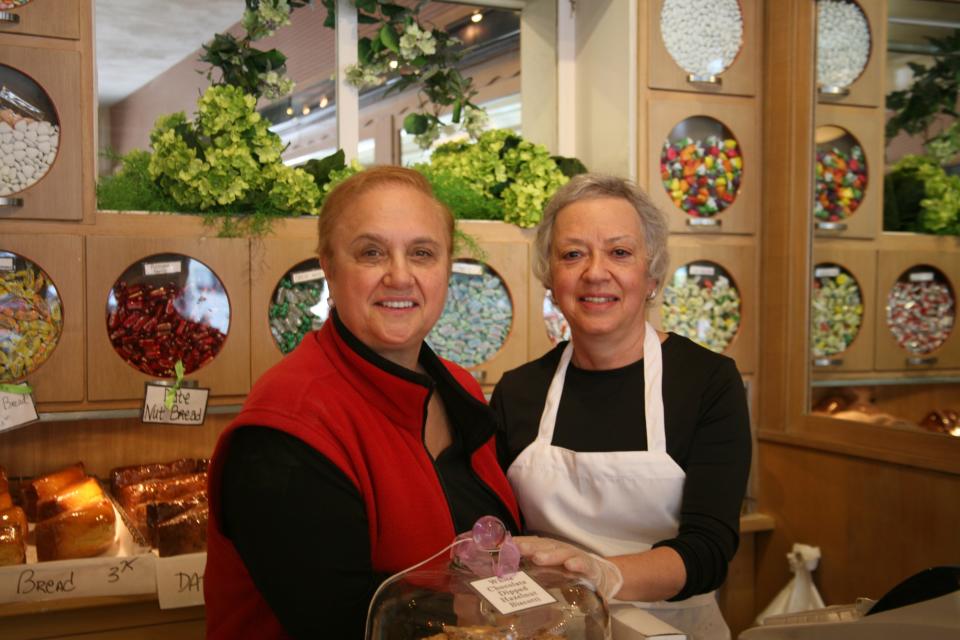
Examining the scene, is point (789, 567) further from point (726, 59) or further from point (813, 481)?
point (726, 59)

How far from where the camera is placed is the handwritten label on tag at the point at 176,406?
2.54 meters

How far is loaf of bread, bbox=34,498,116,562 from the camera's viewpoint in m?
2.19

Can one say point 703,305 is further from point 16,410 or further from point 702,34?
point 16,410

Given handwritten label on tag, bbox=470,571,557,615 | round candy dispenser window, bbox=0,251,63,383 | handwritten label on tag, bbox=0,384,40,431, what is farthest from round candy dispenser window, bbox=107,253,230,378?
handwritten label on tag, bbox=470,571,557,615

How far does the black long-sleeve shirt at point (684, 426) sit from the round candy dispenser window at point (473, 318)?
36.6 inches

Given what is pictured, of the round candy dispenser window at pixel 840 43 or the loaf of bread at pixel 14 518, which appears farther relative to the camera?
the round candy dispenser window at pixel 840 43

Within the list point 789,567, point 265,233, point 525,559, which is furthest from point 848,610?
point 789,567

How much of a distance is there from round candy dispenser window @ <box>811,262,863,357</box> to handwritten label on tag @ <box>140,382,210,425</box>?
2189 millimetres

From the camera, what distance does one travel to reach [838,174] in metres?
3.23

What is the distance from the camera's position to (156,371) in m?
2.62

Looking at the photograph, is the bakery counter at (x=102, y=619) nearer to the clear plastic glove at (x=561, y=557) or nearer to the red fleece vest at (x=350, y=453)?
the red fleece vest at (x=350, y=453)

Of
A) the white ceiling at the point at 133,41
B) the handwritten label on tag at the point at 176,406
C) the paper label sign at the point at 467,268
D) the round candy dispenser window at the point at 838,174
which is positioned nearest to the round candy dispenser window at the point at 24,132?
the white ceiling at the point at 133,41

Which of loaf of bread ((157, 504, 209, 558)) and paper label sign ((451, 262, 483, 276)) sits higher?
paper label sign ((451, 262, 483, 276))

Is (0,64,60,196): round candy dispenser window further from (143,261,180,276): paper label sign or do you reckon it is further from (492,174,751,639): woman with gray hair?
(492,174,751,639): woman with gray hair
